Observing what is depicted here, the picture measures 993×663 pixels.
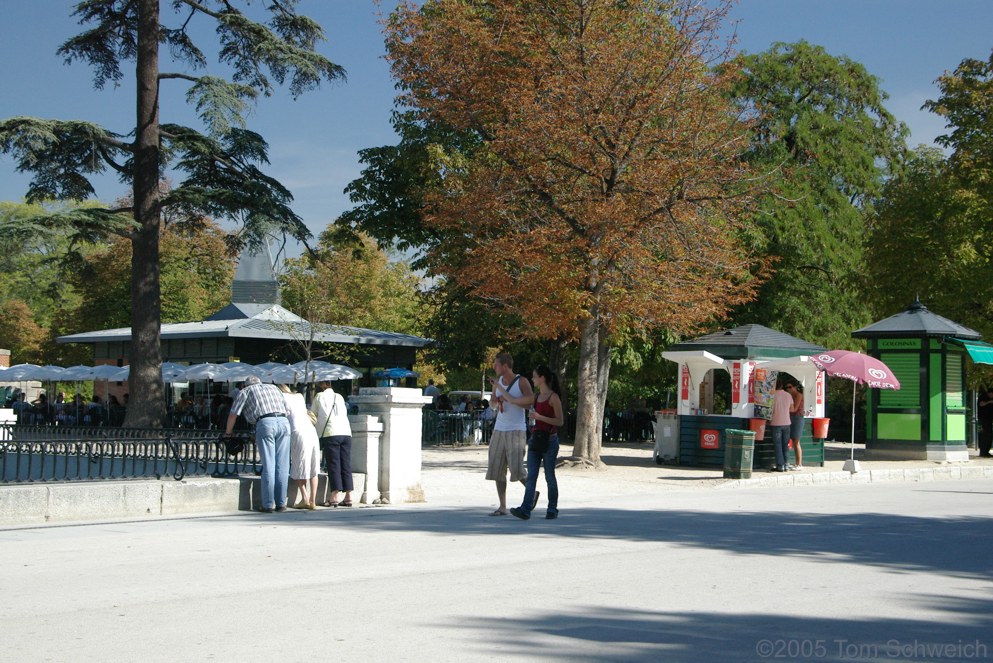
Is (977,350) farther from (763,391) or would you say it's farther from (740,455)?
(740,455)

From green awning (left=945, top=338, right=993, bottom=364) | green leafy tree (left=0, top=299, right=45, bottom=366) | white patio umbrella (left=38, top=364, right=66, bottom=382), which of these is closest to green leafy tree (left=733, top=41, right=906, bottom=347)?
green awning (left=945, top=338, right=993, bottom=364)

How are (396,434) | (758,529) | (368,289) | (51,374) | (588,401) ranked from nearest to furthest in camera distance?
1. (758,529)
2. (396,434)
3. (588,401)
4. (51,374)
5. (368,289)

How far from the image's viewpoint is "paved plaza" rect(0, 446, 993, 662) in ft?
21.1

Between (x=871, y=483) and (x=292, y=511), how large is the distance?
13.0 m

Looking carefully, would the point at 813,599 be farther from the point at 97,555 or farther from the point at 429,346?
the point at 429,346

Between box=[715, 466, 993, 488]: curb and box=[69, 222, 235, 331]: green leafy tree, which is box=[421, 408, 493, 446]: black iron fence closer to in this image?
box=[715, 466, 993, 488]: curb

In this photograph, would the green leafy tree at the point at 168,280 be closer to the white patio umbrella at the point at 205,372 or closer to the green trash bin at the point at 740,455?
the white patio umbrella at the point at 205,372

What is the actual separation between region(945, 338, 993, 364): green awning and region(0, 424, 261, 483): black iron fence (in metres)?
19.0

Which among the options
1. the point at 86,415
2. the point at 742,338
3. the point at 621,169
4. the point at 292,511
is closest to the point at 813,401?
the point at 742,338

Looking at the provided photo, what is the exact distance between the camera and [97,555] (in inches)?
391

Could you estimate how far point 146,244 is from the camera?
86.5 feet

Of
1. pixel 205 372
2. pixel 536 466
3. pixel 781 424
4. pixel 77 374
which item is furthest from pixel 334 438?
pixel 77 374

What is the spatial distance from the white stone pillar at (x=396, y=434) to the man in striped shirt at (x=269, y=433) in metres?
1.58

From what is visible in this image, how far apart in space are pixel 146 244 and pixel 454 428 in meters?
11.9
